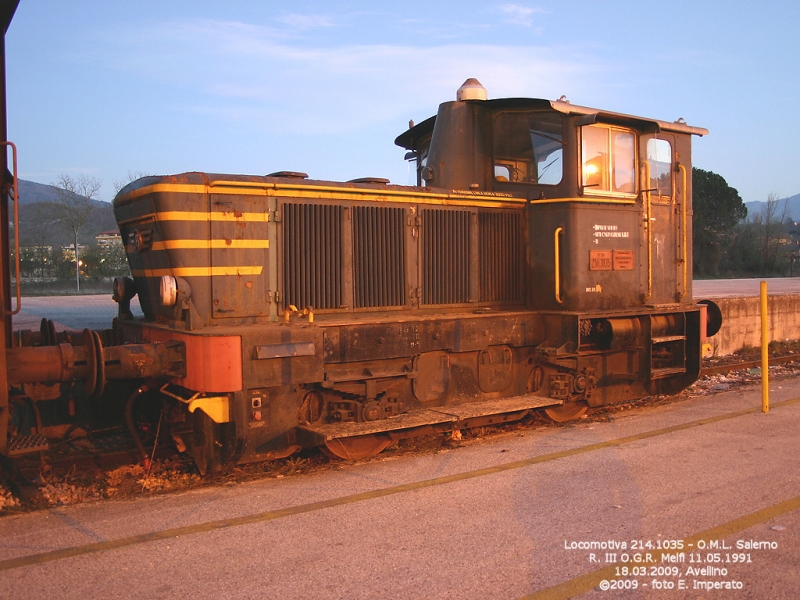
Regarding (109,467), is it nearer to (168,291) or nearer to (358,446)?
(168,291)

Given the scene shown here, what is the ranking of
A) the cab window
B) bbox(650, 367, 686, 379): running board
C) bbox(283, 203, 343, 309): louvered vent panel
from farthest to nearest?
bbox(650, 367, 686, 379): running board
the cab window
bbox(283, 203, 343, 309): louvered vent panel

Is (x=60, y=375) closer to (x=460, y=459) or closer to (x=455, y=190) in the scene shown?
(x=460, y=459)

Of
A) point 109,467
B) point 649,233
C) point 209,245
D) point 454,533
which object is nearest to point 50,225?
point 109,467

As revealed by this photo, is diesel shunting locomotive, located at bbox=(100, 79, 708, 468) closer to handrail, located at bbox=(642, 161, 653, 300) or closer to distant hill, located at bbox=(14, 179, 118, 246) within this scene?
handrail, located at bbox=(642, 161, 653, 300)

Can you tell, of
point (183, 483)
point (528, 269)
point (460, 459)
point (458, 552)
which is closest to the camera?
point (458, 552)

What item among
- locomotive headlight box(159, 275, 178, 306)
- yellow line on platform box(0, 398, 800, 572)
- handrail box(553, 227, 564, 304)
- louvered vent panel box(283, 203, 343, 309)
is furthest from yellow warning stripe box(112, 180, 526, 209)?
yellow line on platform box(0, 398, 800, 572)

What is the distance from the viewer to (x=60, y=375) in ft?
16.0

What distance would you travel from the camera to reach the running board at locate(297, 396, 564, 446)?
220 inches

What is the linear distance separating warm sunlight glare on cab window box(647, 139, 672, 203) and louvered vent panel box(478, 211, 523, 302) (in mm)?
1748

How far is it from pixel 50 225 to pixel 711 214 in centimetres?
5021

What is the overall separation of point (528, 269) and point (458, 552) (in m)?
4.32

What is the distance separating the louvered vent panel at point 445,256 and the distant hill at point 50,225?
86.0ft

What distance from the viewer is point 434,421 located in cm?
596

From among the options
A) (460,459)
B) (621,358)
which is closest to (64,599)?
(460,459)
